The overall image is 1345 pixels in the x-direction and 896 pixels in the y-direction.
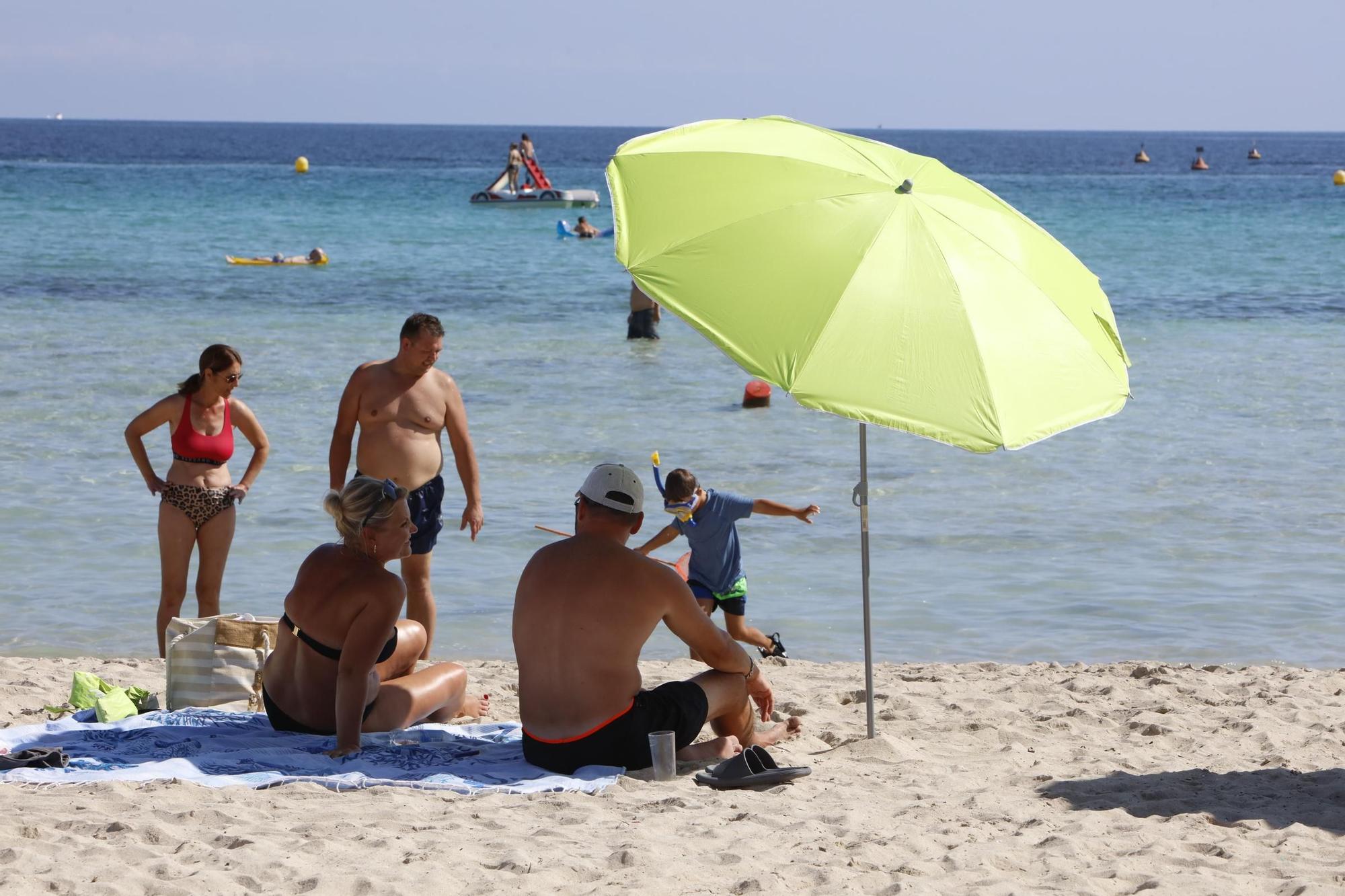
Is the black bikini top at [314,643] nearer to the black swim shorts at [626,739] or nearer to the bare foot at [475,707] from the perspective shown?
the black swim shorts at [626,739]

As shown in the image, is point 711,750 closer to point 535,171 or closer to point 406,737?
point 406,737

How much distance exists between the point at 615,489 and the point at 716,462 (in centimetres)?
673

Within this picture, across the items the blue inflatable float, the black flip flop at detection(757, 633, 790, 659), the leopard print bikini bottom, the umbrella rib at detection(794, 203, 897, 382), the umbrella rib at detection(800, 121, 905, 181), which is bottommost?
the black flip flop at detection(757, 633, 790, 659)

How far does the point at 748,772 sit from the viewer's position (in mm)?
4500

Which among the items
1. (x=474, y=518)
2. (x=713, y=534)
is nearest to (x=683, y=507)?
(x=713, y=534)

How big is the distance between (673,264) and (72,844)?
7.69ft

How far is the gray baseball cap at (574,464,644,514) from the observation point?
4.39 meters

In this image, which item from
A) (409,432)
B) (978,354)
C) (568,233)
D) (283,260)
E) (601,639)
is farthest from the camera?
(568,233)

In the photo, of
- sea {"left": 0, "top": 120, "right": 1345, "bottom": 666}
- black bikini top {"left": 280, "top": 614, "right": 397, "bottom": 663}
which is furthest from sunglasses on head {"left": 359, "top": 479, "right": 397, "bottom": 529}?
sea {"left": 0, "top": 120, "right": 1345, "bottom": 666}

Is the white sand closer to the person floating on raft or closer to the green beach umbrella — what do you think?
the green beach umbrella

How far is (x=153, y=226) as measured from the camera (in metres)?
34.7

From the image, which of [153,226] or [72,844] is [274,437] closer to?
[72,844]

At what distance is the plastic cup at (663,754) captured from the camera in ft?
14.8

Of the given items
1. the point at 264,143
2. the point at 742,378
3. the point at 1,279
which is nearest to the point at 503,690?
the point at 742,378
